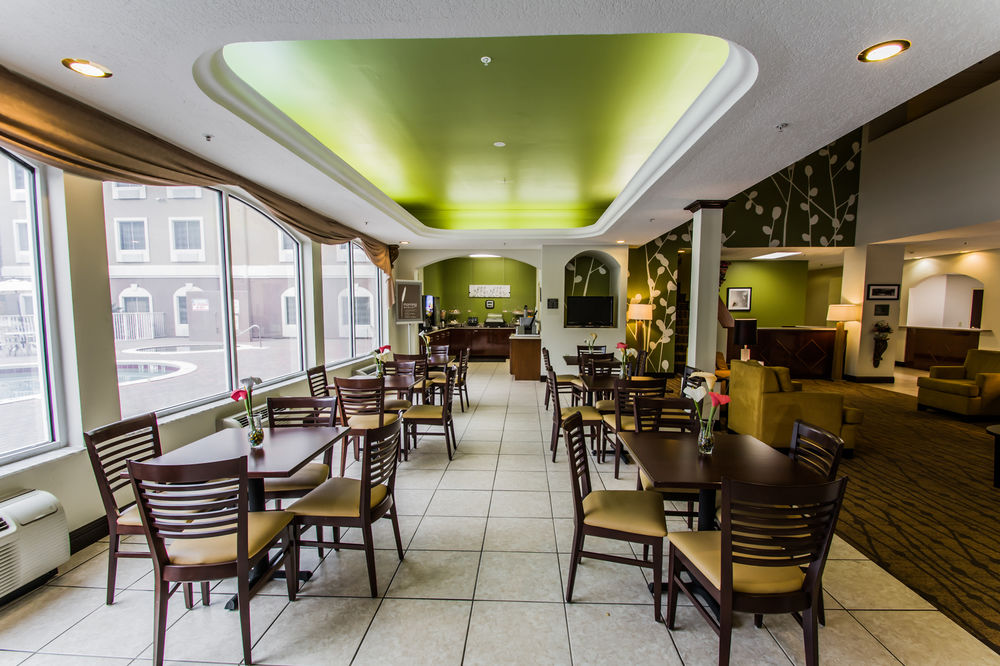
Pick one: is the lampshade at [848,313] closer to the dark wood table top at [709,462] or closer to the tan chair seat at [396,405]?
the dark wood table top at [709,462]

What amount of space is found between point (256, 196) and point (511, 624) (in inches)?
171

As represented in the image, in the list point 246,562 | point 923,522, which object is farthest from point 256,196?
point 923,522

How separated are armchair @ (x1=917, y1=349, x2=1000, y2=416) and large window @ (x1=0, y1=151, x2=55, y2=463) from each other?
9899 millimetres

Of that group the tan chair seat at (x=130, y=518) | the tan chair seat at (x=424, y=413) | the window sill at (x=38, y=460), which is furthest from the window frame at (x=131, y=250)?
the tan chair seat at (x=424, y=413)

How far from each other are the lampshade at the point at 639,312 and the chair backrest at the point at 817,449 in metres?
5.92

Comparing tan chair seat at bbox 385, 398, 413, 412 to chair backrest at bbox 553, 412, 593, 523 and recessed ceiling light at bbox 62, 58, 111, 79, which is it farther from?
recessed ceiling light at bbox 62, 58, 111, 79

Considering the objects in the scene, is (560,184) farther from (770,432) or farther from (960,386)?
(960,386)

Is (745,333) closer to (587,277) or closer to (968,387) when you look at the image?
(968,387)

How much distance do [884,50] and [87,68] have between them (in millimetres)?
4001

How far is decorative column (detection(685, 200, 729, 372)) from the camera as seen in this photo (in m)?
5.11

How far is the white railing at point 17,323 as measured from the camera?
2592mm

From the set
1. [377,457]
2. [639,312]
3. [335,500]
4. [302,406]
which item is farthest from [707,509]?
[639,312]

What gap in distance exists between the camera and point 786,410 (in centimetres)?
447

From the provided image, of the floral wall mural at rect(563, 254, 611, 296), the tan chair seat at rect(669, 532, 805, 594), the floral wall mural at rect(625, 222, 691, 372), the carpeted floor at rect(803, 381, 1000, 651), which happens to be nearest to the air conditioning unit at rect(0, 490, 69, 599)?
the tan chair seat at rect(669, 532, 805, 594)
